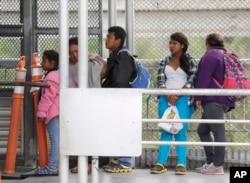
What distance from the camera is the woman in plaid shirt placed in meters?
7.57

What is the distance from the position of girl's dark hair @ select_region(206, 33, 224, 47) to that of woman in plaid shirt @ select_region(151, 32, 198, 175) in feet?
0.80

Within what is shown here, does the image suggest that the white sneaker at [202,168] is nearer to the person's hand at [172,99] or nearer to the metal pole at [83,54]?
the person's hand at [172,99]

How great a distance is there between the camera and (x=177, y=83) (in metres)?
7.60

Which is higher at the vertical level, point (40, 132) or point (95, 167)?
point (40, 132)

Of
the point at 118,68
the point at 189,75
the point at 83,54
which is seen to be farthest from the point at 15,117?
the point at 83,54

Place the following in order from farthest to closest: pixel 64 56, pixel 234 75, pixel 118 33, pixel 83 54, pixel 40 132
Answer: pixel 40 132, pixel 118 33, pixel 234 75, pixel 64 56, pixel 83 54

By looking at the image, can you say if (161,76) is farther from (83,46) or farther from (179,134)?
(83,46)

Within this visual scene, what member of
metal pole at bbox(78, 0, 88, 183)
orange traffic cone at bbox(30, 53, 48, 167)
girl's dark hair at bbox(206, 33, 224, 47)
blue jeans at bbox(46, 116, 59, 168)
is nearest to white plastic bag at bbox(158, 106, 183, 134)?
girl's dark hair at bbox(206, 33, 224, 47)

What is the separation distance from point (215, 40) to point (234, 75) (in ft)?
1.39

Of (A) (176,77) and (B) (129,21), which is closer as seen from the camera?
(A) (176,77)

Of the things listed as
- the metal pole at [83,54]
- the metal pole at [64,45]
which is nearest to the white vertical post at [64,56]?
the metal pole at [64,45]

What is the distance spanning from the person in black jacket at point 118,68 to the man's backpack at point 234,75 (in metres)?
0.89

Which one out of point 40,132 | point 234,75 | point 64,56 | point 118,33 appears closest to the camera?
point 64,56

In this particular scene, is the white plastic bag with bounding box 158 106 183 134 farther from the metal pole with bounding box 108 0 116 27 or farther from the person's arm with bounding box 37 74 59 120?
the metal pole with bounding box 108 0 116 27
